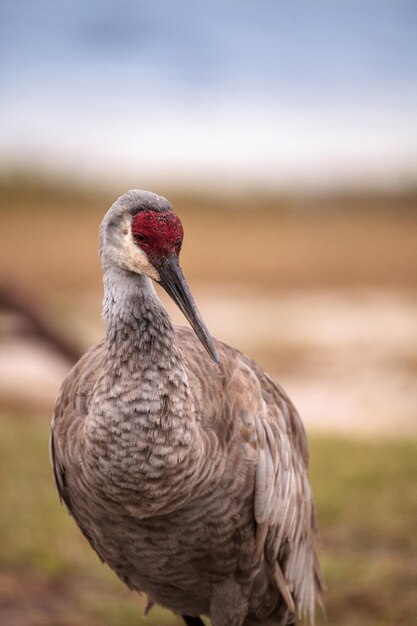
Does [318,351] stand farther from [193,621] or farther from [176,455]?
[176,455]

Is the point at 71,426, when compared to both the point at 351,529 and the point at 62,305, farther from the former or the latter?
the point at 62,305

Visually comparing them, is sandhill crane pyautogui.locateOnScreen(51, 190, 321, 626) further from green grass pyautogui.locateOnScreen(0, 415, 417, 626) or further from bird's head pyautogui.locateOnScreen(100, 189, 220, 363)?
green grass pyautogui.locateOnScreen(0, 415, 417, 626)

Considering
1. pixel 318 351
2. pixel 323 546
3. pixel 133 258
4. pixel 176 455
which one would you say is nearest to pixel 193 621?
pixel 176 455

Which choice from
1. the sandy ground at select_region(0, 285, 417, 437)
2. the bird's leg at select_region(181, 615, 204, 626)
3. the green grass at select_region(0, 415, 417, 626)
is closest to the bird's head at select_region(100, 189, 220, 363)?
the bird's leg at select_region(181, 615, 204, 626)

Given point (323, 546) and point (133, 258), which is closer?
point (133, 258)

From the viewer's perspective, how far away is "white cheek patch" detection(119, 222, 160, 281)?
2.32 metres

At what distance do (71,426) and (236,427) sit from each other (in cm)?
45

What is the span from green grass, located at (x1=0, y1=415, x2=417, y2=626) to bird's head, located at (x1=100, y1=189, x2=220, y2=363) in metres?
1.79

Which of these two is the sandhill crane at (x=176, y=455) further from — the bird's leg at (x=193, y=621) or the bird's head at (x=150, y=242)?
the bird's leg at (x=193, y=621)

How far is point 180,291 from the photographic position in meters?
2.34

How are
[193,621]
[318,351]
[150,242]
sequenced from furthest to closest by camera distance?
[318,351] → [193,621] → [150,242]

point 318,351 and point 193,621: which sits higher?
point 318,351

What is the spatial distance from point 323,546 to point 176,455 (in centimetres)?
216

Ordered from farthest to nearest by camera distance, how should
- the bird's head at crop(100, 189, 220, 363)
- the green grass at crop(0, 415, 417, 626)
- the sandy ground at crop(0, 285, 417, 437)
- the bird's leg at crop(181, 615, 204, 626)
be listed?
1. the sandy ground at crop(0, 285, 417, 437)
2. the green grass at crop(0, 415, 417, 626)
3. the bird's leg at crop(181, 615, 204, 626)
4. the bird's head at crop(100, 189, 220, 363)
